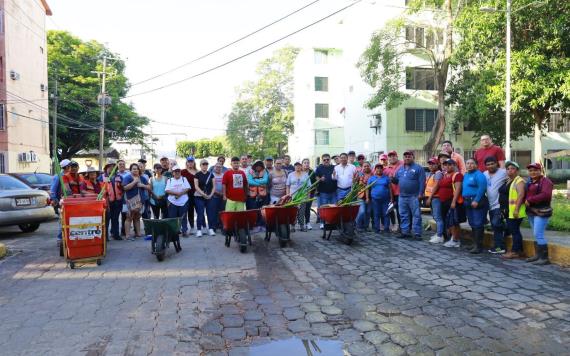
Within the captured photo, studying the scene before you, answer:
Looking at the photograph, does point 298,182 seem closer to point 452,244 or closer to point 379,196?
point 379,196

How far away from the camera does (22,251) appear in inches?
328

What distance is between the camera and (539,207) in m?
6.74

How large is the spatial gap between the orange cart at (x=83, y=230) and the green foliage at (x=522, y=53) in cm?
1594

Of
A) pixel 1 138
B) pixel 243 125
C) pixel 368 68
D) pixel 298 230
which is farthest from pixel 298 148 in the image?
pixel 298 230

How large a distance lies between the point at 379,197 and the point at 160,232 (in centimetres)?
484

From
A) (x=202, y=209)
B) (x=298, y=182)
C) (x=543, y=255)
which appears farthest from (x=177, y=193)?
(x=543, y=255)

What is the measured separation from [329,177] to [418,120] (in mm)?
19476

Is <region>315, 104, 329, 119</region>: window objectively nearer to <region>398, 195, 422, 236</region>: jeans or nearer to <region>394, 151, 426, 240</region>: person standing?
<region>394, 151, 426, 240</region>: person standing

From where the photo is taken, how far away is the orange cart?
6.78m

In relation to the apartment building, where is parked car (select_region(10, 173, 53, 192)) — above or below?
below

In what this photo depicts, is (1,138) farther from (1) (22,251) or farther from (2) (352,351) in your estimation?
(2) (352,351)

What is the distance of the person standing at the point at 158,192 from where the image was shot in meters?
9.49

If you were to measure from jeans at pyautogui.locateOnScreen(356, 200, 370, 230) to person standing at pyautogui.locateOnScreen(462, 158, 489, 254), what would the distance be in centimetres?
289

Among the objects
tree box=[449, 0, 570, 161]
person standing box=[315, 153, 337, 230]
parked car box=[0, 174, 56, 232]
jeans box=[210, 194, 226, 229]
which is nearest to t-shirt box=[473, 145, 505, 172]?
person standing box=[315, 153, 337, 230]
